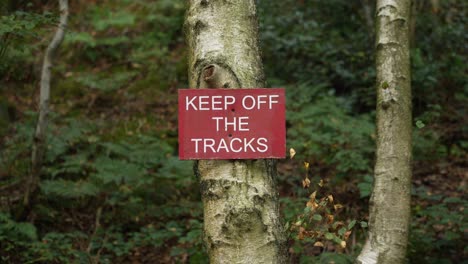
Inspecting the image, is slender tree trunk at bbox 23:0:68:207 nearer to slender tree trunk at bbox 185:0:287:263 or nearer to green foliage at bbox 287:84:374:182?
green foliage at bbox 287:84:374:182

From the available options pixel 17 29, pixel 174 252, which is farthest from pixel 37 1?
pixel 174 252

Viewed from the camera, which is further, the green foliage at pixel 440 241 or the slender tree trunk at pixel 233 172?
the green foliage at pixel 440 241

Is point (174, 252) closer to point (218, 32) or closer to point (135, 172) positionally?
point (135, 172)

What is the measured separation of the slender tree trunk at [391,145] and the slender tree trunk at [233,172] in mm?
1182

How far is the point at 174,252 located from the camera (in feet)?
13.5

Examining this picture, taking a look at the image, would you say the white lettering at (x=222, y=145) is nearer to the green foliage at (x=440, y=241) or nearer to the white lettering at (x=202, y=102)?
the white lettering at (x=202, y=102)

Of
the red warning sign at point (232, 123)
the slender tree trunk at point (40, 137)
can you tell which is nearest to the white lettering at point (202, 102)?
the red warning sign at point (232, 123)

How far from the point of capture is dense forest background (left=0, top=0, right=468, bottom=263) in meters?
4.37

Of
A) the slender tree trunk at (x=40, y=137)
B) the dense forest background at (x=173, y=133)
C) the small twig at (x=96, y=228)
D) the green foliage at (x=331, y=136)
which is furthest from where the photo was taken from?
the green foliage at (x=331, y=136)

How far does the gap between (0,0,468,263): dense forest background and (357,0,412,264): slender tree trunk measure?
22 cm

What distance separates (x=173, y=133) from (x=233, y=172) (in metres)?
5.67

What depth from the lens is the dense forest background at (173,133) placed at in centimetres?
437

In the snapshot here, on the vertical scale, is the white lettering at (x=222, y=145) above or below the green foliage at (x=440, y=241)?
above

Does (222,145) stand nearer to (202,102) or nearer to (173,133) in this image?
(202,102)
